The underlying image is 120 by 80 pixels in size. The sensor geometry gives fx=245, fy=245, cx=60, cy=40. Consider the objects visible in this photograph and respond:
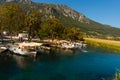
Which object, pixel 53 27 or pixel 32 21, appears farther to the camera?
pixel 53 27

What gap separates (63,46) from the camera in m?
166

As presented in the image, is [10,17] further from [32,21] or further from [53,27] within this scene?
[53,27]

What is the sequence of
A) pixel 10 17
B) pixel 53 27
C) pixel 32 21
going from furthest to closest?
pixel 53 27 → pixel 10 17 → pixel 32 21

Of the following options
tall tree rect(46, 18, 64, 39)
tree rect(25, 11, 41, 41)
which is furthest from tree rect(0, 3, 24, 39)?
tall tree rect(46, 18, 64, 39)

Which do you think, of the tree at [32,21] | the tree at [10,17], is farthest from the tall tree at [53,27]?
the tree at [10,17]

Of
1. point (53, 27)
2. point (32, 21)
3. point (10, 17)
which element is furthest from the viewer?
point (53, 27)

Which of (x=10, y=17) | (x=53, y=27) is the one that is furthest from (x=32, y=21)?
(x=53, y=27)

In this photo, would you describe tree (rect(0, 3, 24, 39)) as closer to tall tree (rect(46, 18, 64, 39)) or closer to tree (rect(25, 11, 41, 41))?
tree (rect(25, 11, 41, 41))

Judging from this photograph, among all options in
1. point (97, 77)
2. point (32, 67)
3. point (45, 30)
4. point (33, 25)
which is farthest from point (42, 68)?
point (45, 30)

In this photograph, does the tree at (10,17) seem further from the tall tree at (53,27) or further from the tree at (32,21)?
the tall tree at (53,27)

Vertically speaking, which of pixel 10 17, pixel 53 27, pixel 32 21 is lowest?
pixel 53 27

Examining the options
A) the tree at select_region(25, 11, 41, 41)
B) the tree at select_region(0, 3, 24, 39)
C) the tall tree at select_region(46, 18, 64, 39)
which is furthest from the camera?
the tall tree at select_region(46, 18, 64, 39)

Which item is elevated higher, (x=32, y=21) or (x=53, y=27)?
(x=32, y=21)

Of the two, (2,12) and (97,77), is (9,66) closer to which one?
(97,77)
